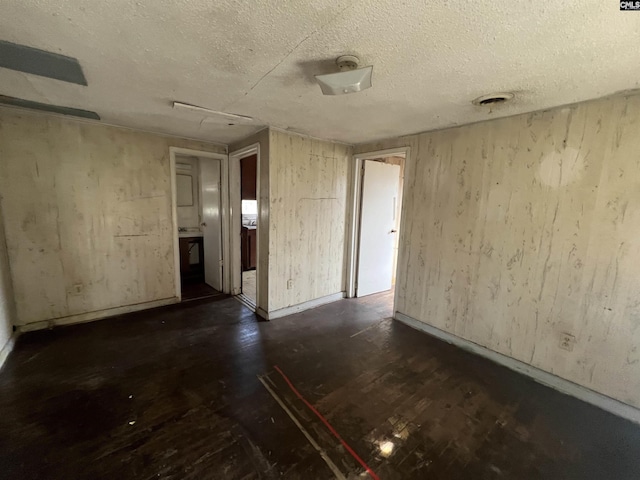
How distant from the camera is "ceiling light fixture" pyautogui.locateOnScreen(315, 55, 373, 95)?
1454mm

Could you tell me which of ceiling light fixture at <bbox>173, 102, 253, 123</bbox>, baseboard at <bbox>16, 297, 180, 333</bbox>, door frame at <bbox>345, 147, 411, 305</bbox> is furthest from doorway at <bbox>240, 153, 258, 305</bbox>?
ceiling light fixture at <bbox>173, 102, 253, 123</bbox>

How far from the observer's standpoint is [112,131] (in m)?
3.04

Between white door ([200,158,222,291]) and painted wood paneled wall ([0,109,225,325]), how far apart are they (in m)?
0.56

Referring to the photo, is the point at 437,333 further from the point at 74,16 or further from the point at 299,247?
the point at 74,16

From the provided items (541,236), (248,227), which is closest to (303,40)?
(541,236)

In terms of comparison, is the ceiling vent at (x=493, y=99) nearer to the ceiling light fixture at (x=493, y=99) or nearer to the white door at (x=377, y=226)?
the ceiling light fixture at (x=493, y=99)

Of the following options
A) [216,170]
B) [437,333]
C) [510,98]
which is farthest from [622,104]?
[216,170]

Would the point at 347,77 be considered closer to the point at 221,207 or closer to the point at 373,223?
the point at 373,223

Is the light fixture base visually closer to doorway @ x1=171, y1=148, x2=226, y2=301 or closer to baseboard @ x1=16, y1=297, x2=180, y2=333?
doorway @ x1=171, y1=148, x2=226, y2=301

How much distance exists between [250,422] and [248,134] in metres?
2.96

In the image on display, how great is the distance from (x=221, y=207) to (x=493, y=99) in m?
3.45

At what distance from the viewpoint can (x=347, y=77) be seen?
149 centimetres

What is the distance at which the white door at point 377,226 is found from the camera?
13.0 feet

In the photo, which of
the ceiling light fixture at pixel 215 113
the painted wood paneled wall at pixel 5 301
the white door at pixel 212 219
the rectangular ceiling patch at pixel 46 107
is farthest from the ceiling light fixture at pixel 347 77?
the painted wood paneled wall at pixel 5 301
